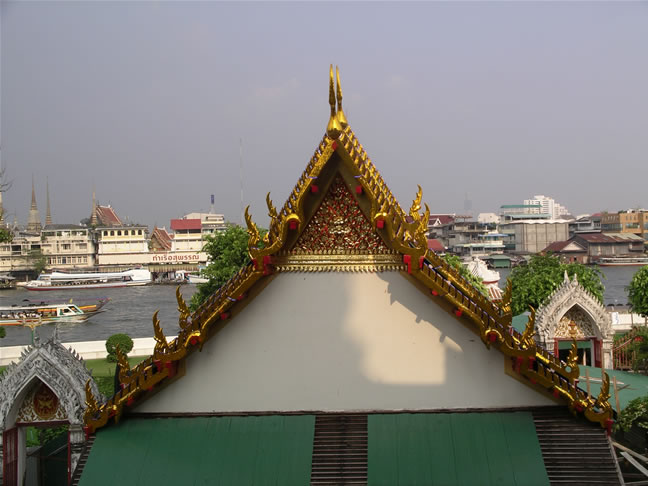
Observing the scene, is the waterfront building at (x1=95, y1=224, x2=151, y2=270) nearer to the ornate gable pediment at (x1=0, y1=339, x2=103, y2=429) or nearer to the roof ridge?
the ornate gable pediment at (x1=0, y1=339, x2=103, y2=429)

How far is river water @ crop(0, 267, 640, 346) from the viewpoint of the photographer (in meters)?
40.7

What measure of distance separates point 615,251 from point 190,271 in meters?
64.2

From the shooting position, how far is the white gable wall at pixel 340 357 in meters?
6.61

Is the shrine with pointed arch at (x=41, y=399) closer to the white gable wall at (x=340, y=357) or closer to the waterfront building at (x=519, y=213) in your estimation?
the white gable wall at (x=340, y=357)

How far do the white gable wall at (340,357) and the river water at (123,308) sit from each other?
18791 mm

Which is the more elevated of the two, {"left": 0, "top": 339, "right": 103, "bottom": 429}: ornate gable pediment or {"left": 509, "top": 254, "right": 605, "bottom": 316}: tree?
{"left": 509, "top": 254, "right": 605, "bottom": 316}: tree

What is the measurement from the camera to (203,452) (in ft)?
21.0

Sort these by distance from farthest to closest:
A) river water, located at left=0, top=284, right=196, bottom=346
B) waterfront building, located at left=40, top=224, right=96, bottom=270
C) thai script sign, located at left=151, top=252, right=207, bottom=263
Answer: waterfront building, located at left=40, top=224, right=96, bottom=270
thai script sign, located at left=151, top=252, right=207, bottom=263
river water, located at left=0, top=284, right=196, bottom=346

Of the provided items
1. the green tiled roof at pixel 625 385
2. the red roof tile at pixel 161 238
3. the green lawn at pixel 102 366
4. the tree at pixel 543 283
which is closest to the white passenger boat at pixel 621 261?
the red roof tile at pixel 161 238

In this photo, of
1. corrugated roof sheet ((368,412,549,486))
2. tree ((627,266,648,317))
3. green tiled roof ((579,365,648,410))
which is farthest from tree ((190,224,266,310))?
corrugated roof sheet ((368,412,549,486))

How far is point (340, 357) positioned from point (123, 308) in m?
55.1

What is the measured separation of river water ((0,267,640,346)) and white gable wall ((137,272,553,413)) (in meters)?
18.8

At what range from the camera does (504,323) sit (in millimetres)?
6312

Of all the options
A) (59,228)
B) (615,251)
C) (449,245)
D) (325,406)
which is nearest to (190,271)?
(59,228)
